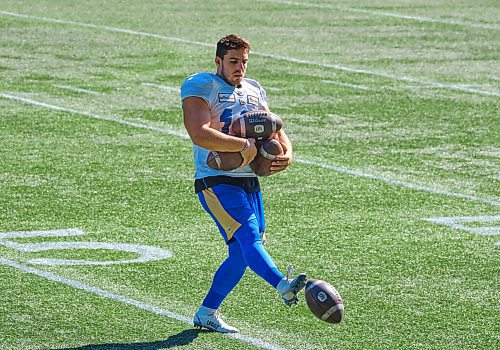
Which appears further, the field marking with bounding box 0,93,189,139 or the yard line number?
the field marking with bounding box 0,93,189,139

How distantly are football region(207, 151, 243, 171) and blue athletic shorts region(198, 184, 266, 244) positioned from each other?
4.8 inches

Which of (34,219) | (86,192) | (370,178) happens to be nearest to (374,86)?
(370,178)

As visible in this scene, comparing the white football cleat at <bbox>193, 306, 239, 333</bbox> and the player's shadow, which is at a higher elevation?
the white football cleat at <bbox>193, 306, 239, 333</bbox>

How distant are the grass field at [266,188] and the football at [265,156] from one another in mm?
935

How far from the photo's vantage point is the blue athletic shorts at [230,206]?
705cm

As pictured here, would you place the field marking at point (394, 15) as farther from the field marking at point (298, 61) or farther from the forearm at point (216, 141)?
the forearm at point (216, 141)

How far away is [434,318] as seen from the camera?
24.7 ft

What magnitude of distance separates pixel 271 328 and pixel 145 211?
10.3ft

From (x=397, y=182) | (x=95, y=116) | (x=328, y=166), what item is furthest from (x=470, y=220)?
(x=95, y=116)

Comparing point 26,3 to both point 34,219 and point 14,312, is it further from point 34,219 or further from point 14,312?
point 14,312

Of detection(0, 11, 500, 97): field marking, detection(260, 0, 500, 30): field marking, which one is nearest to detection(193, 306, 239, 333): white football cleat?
detection(0, 11, 500, 97): field marking

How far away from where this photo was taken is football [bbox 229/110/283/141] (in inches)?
280

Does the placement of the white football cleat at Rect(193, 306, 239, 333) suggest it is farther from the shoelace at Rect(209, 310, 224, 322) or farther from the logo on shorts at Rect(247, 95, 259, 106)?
the logo on shorts at Rect(247, 95, 259, 106)

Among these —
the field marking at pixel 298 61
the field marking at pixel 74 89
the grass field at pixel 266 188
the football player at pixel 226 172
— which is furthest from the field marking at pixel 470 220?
the field marking at pixel 74 89
